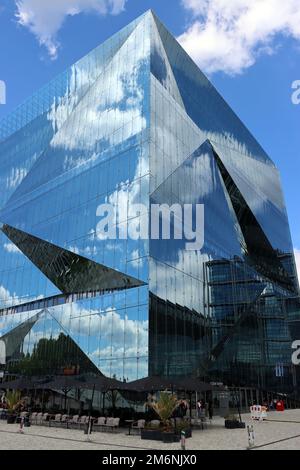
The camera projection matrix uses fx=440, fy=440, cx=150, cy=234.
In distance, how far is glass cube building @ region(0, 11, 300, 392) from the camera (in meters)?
34.4

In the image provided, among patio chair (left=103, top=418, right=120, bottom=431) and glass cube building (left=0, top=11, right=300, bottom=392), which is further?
glass cube building (left=0, top=11, right=300, bottom=392)

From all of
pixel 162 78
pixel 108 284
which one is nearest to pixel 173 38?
pixel 162 78

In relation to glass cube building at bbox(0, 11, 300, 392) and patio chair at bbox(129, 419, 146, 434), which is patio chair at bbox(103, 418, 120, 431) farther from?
glass cube building at bbox(0, 11, 300, 392)

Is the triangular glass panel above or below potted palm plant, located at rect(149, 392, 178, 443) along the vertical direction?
above

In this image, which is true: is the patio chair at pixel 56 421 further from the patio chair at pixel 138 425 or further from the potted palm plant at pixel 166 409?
the potted palm plant at pixel 166 409

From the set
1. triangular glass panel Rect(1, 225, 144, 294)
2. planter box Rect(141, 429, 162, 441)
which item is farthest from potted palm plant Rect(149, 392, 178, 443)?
triangular glass panel Rect(1, 225, 144, 294)

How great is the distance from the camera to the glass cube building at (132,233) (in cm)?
3441

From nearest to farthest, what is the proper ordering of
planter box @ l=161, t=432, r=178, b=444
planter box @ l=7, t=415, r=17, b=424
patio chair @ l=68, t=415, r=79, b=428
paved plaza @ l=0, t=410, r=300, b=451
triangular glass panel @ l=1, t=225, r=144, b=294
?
1. paved plaza @ l=0, t=410, r=300, b=451
2. planter box @ l=161, t=432, r=178, b=444
3. patio chair @ l=68, t=415, r=79, b=428
4. planter box @ l=7, t=415, r=17, b=424
5. triangular glass panel @ l=1, t=225, r=144, b=294

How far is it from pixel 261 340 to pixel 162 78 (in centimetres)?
3415

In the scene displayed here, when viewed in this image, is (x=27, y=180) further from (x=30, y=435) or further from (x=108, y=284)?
(x=30, y=435)

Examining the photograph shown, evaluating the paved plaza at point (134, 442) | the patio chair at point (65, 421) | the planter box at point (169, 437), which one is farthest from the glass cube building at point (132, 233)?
the planter box at point (169, 437)

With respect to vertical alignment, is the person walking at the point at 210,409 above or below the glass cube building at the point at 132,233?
below

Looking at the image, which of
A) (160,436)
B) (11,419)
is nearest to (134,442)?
(160,436)

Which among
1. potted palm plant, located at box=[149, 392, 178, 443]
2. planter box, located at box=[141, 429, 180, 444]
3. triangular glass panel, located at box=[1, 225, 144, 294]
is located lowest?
planter box, located at box=[141, 429, 180, 444]
